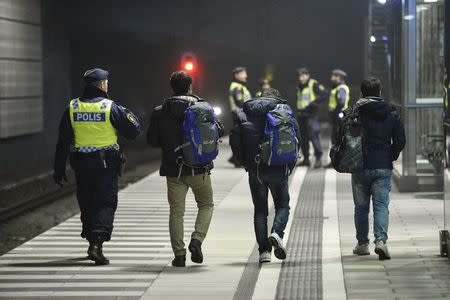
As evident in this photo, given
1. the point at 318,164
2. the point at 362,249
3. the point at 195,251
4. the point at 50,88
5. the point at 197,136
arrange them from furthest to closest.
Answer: the point at 50,88, the point at 318,164, the point at 362,249, the point at 195,251, the point at 197,136

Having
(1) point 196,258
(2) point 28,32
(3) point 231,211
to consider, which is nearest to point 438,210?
(3) point 231,211

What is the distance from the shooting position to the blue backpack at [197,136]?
1009 centimetres

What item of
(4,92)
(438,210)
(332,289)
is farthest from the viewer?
(4,92)

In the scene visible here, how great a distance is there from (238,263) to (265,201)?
1.83 ft

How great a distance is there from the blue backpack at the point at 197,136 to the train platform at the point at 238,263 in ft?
2.87

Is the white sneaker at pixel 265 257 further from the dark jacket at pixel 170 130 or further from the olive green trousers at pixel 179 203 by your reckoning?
the dark jacket at pixel 170 130

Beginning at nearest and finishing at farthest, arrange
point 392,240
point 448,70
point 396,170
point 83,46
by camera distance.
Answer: point 448,70 → point 392,240 → point 396,170 → point 83,46

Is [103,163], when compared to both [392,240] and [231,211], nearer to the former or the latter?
[392,240]

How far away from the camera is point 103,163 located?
10.4 m

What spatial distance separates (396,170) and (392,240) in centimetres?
665

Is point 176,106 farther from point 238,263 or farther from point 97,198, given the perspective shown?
point 238,263

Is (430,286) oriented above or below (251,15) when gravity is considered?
below

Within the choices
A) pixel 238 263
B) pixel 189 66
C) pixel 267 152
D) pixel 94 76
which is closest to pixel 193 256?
pixel 238 263

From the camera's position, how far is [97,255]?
10.3 m
